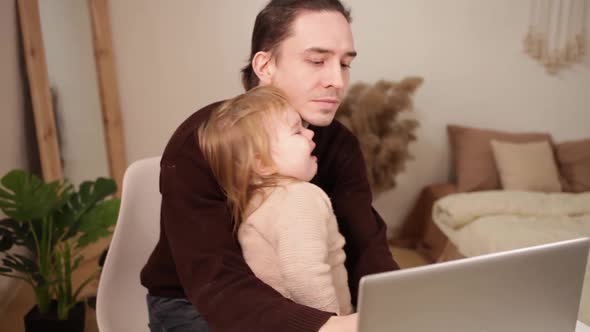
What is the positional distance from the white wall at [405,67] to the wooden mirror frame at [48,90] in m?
0.08

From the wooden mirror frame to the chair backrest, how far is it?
126 centimetres

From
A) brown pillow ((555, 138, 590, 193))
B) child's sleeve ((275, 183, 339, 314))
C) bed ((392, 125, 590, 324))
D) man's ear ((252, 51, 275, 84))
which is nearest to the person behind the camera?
child's sleeve ((275, 183, 339, 314))

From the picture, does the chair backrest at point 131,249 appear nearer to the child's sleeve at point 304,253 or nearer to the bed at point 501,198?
the child's sleeve at point 304,253

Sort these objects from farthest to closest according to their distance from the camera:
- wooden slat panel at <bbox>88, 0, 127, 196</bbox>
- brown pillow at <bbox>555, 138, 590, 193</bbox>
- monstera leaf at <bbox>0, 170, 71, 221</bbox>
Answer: brown pillow at <bbox>555, 138, 590, 193</bbox>, wooden slat panel at <bbox>88, 0, 127, 196</bbox>, monstera leaf at <bbox>0, 170, 71, 221</bbox>

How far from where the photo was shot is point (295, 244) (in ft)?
3.05

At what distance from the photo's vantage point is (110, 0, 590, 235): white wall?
2.72 meters

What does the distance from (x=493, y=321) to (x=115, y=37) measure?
2389 mm

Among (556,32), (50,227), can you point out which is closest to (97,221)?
(50,227)

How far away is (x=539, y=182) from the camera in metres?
3.04

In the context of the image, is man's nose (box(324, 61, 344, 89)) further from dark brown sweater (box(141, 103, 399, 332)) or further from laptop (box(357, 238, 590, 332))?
laptop (box(357, 238, 590, 332))

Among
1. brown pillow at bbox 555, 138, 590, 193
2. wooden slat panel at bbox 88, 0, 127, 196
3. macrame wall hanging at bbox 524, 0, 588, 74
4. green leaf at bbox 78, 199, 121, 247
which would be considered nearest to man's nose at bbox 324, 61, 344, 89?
green leaf at bbox 78, 199, 121, 247

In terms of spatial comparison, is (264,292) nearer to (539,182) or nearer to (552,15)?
(539,182)

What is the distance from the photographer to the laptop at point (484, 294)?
2.06 feet

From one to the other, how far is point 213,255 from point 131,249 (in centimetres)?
47
